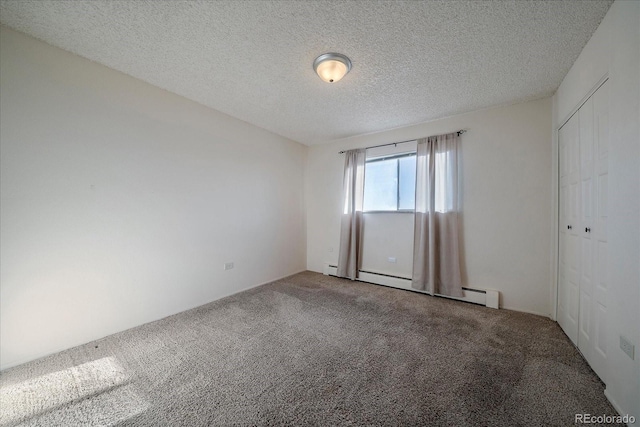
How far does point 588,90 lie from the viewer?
1804mm

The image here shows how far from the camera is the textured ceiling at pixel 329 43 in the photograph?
156 cm

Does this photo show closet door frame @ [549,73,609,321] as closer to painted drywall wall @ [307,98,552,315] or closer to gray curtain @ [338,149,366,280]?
painted drywall wall @ [307,98,552,315]

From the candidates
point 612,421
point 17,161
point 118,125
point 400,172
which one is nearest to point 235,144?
point 118,125

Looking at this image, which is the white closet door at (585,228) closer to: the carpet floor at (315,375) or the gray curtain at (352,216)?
the carpet floor at (315,375)

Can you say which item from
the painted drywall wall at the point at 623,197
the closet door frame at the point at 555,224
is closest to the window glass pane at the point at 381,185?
the closet door frame at the point at 555,224

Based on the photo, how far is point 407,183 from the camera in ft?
12.1

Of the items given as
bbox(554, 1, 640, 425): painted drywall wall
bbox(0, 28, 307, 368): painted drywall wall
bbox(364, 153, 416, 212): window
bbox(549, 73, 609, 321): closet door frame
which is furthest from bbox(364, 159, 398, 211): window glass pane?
bbox(554, 1, 640, 425): painted drywall wall

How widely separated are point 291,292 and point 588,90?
3763 millimetres

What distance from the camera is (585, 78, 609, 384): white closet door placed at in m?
1.58

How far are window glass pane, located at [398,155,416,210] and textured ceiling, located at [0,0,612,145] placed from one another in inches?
40.6

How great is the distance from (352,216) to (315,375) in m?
2.70

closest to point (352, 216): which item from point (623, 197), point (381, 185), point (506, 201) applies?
point (381, 185)

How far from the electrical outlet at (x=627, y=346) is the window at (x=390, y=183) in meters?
2.44

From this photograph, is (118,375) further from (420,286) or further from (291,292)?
(420,286)
